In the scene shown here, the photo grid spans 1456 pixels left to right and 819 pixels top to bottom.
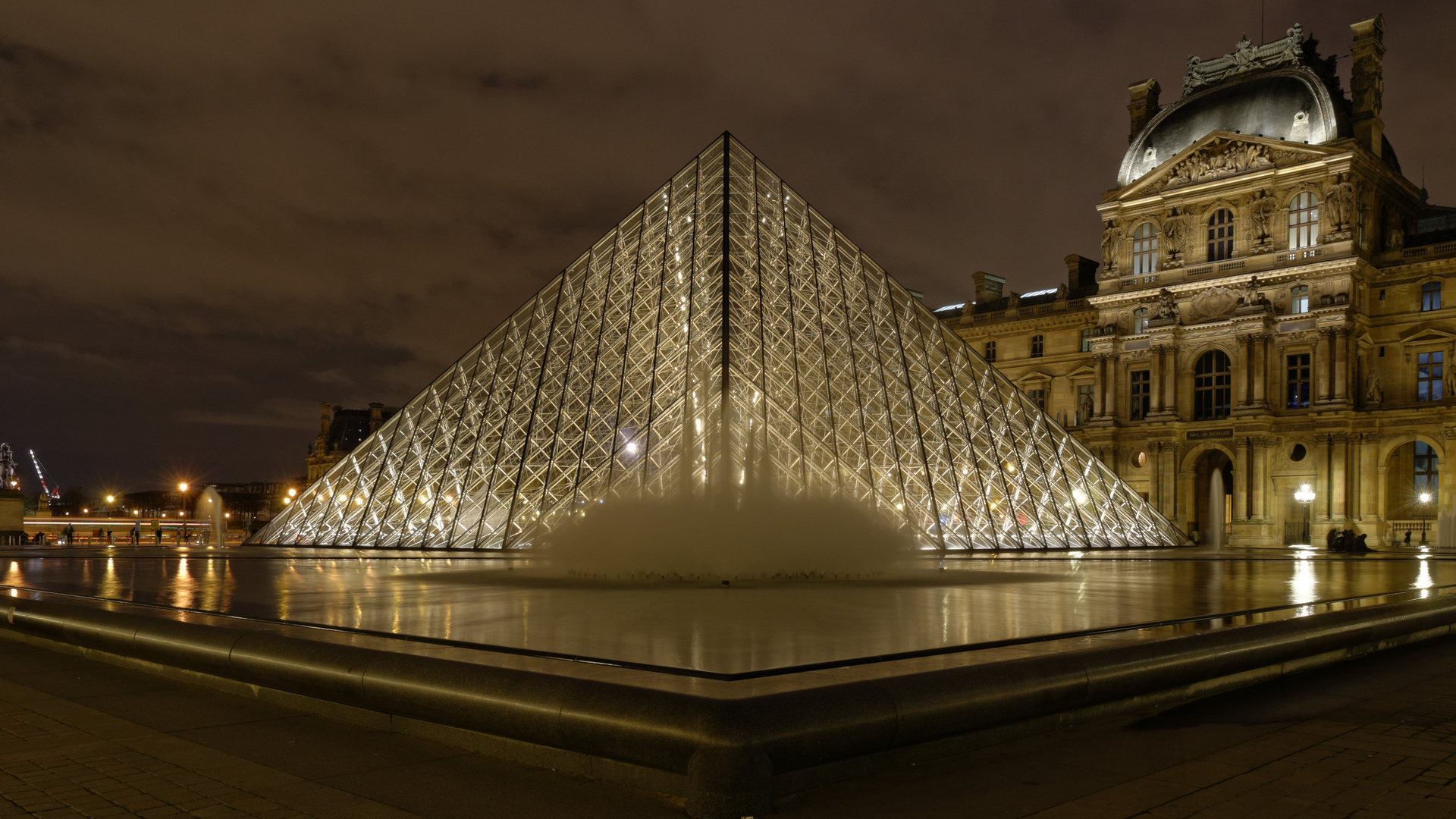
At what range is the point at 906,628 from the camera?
6.61 m

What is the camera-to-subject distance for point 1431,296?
113 feet

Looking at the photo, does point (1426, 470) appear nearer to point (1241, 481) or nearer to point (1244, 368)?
point (1241, 481)

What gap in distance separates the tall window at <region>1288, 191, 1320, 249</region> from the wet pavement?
21530 mm

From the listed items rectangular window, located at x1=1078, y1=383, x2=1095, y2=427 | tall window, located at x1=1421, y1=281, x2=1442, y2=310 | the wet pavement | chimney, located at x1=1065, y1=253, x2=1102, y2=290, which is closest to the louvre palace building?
tall window, located at x1=1421, y1=281, x2=1442, y2=310

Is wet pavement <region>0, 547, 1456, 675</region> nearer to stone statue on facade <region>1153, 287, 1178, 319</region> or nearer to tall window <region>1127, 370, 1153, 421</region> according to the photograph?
stone statue on facade <region>1153, 287, 1178, 319</region>

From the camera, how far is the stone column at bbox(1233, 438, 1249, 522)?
3516cm

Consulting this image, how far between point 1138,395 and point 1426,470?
30.6 ft

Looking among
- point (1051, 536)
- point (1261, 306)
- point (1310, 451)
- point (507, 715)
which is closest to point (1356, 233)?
point (1261, 306)

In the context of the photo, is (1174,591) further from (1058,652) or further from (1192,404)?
(1192,404)

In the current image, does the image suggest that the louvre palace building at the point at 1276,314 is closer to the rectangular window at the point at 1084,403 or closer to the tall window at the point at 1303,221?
the tall window at the point at 1303,221

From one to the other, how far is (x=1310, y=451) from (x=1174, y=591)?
1112 inches

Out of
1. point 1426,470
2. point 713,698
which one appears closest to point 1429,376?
point 1426,470

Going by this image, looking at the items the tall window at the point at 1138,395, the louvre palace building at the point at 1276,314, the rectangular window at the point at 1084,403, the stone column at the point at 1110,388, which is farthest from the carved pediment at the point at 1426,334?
the rectangular window at the point at 1084,403

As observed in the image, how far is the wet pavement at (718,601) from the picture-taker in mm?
5910
